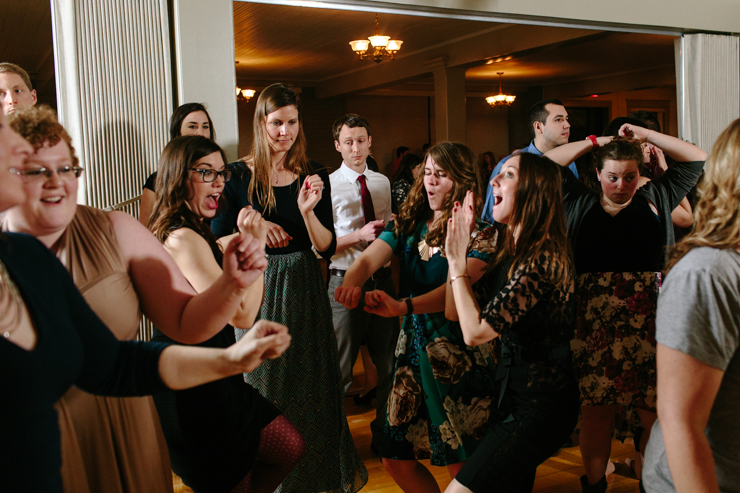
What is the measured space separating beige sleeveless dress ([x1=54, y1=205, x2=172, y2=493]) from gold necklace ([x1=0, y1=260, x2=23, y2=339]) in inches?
10.3

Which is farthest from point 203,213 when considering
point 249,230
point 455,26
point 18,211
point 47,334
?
point 455,26

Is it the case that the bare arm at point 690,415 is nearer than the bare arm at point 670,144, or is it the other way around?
the bare arm at point 690,415

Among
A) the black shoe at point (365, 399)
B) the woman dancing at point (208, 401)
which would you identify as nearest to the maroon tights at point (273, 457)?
the woman dancing at point (208, 401)

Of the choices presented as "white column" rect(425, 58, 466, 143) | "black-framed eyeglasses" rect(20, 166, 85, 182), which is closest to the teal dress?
Result: "black-framed eyeglasses" rect(20, 166, 85, 182)

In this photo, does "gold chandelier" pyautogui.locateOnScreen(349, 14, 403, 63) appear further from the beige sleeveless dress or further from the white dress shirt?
the beige sleeveless dress

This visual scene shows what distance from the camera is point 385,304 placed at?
6.48 feet

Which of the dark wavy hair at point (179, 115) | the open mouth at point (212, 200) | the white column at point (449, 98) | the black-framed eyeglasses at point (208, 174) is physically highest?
the white column at point (449, 98)

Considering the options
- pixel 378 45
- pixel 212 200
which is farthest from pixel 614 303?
pixel 378 45

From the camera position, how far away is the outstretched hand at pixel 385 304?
1.96 meters

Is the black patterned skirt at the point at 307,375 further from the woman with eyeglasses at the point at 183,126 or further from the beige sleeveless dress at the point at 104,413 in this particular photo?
the beige sleeveless dress at the point at 104,413

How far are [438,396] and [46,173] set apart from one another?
1.37m

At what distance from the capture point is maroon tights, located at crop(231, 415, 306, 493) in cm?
185

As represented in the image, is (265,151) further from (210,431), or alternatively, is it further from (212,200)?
(210,431)

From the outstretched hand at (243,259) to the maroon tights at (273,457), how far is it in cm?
81
